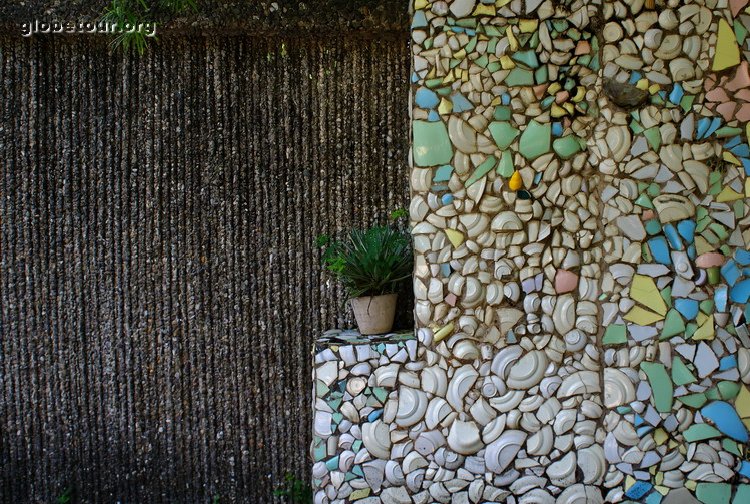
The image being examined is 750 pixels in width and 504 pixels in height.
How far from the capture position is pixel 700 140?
308cm

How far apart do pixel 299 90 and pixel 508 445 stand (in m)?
2.15

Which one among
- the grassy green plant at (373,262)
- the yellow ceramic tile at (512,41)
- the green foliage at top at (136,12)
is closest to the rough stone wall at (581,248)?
the yellow ceramic tile at (512,41)

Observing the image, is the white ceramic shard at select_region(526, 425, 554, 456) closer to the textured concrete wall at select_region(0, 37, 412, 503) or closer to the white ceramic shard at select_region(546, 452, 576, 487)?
the white ceramic shard at select_region(546, 452, 576, 487)

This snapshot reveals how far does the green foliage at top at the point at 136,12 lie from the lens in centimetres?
370

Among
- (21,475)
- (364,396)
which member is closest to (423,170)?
(364,396)

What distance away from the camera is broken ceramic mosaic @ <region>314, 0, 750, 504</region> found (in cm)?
305

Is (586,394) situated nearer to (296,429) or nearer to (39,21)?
(296,429)

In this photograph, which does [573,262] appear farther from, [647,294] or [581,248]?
[647,294]

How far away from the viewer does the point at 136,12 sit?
3.75m

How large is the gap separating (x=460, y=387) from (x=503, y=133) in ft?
3.80

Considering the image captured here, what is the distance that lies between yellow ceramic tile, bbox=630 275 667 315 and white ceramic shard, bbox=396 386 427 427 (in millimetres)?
1036

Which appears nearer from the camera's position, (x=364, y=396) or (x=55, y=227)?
(x=364, y=396)

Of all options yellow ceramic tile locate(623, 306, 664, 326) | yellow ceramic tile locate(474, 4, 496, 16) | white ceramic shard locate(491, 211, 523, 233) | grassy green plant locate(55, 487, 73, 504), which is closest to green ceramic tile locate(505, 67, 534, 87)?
yellow ceramic tile locate(474, 4, 496, 16)

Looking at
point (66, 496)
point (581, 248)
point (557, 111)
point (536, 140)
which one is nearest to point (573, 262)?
point (581, 248)
